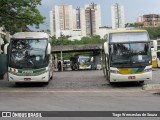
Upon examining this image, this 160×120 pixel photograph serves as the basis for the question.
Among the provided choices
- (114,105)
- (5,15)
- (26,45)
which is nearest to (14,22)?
(5,15)

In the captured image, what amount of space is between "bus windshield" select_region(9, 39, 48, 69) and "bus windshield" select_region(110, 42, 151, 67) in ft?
14.3

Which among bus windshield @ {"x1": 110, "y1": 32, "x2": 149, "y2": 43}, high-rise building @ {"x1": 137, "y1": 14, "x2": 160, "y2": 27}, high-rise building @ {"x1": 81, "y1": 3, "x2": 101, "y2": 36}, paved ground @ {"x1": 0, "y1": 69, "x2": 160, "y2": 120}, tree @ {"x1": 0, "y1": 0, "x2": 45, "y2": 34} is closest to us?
paved ground @ {"x1": 0, "y1": 69, "x2": 160, "y2": 120}

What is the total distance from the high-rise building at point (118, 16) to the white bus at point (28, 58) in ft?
289

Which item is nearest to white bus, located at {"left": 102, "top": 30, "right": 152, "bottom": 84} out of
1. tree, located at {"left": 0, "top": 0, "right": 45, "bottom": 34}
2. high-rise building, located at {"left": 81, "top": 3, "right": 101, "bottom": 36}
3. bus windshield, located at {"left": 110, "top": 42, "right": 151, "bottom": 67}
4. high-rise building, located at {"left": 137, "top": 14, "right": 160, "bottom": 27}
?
bus windshield, located at {"left": 110, "top": 42, "right": 151, "bottom": 67}

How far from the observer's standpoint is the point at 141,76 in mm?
23203

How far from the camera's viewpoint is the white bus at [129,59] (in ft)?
76.0

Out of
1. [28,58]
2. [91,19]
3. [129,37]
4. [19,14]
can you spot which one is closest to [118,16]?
[91,19]

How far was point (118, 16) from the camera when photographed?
11350 cm

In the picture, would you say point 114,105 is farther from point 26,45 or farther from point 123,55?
point 26,45

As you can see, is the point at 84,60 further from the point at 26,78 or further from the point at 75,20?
the point at 75,20

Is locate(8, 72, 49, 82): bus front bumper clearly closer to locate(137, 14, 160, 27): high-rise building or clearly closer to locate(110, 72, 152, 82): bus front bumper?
locate(110, 72, 152, 82): bus front bumper

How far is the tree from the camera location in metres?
30.1

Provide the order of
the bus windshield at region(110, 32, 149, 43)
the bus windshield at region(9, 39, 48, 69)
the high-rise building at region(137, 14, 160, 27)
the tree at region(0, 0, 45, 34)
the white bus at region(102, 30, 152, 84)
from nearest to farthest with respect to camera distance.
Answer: the white bus at region(102, 30, 152, 84), the bus windshield at region(110, 32, 149, 43), the bus windshield at region(9, 39, 48, 69), the tree at region(0, 0, 45, 34), the high-rise building at region(137, 14, 160, 27)

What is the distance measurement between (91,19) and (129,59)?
93.0 meters
